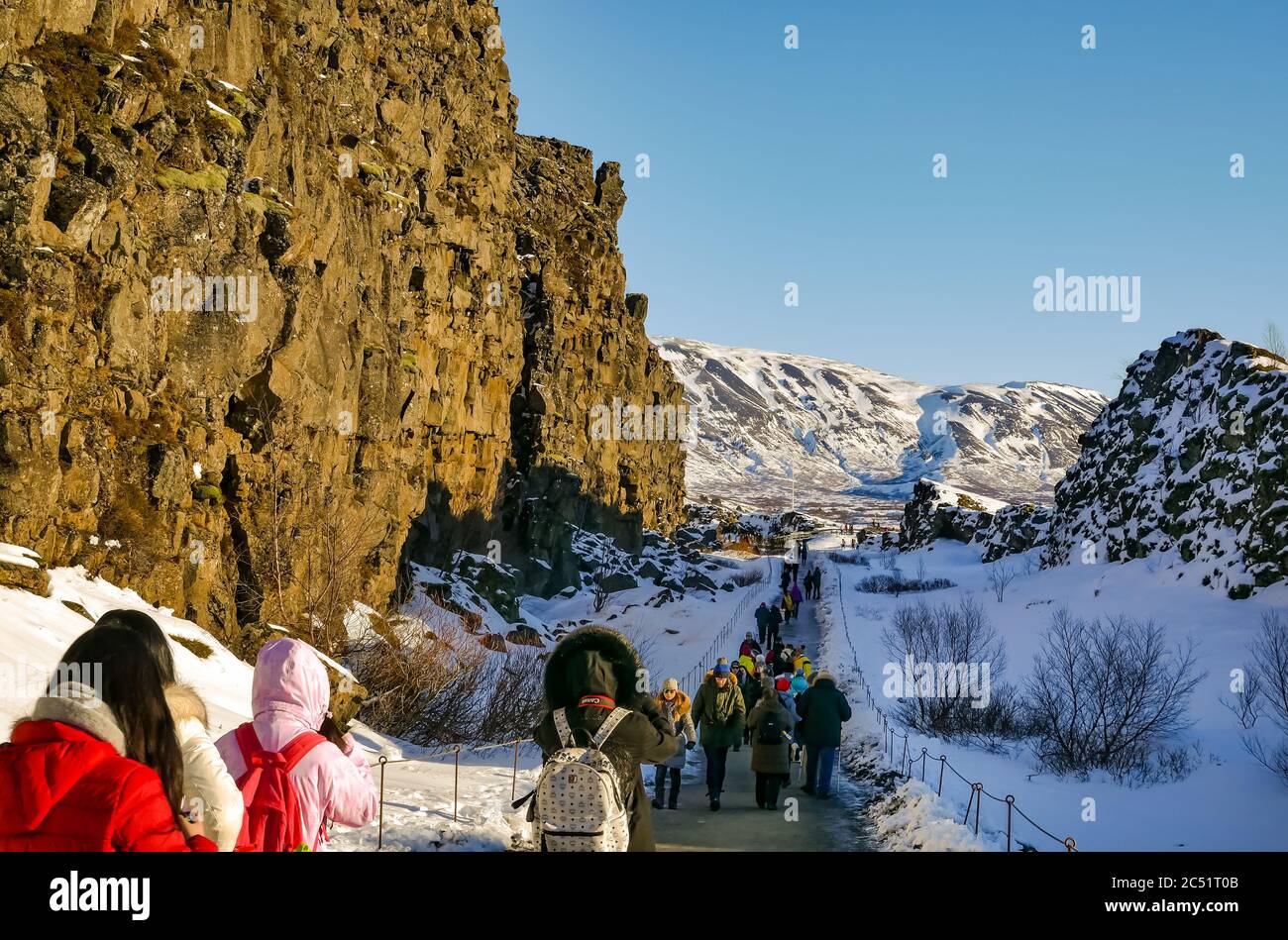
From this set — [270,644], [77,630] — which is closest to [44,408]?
[77,630]

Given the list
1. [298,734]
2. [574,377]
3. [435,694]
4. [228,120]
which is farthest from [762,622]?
[298,734]

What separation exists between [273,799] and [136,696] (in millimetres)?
1253

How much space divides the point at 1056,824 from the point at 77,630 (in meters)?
12.4

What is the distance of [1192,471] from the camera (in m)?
36.9

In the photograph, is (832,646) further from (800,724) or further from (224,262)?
(224,262)

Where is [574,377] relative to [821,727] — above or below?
above

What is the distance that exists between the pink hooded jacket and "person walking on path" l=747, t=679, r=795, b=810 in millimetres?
8581

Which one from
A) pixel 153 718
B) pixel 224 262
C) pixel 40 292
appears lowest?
pixel 153 718

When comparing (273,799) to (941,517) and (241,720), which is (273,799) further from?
(941,517)

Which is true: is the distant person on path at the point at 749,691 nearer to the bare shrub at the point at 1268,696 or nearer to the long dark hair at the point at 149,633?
the bare shrub at the point at 1268,696

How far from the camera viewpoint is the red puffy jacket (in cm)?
292

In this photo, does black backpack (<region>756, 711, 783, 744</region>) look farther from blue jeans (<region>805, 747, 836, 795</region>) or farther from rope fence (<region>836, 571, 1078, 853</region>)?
rope fence (<region>836, 571, 1078, 853</region>)

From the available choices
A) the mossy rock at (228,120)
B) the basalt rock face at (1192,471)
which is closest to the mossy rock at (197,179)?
the mossy rock at (228,120)
